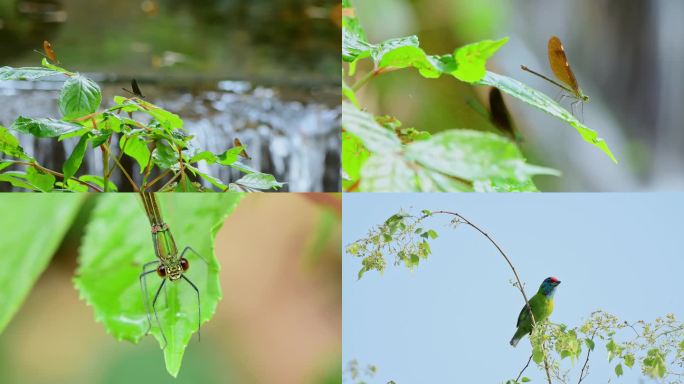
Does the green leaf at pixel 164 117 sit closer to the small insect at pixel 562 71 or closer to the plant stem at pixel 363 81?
the plant stem at pixel 363 81

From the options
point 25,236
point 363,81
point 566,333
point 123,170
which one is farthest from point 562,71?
point 25,236

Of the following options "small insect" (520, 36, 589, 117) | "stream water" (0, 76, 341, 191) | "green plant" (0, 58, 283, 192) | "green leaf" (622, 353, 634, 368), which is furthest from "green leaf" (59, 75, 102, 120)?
"green leaf" (622, 353, 634, 368)

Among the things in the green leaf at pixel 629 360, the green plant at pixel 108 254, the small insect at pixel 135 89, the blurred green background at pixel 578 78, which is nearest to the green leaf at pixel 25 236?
the green plant at pixel 108 254

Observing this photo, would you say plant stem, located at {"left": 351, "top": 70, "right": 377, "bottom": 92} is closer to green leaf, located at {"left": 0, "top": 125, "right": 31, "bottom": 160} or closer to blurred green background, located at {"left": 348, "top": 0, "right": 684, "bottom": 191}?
blurred green background, located at {"left": 348, "top": 0, "right": 684, "bottom": 191}

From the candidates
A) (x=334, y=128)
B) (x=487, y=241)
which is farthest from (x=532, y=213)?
(x=334, y=128)

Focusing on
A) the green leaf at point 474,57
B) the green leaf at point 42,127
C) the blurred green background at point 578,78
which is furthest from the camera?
the blurred green background at point 578,78

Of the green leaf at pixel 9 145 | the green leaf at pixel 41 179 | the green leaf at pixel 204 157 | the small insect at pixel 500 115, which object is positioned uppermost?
the small insect at pixel 500 115

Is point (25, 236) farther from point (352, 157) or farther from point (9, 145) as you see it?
point (352, 157)
